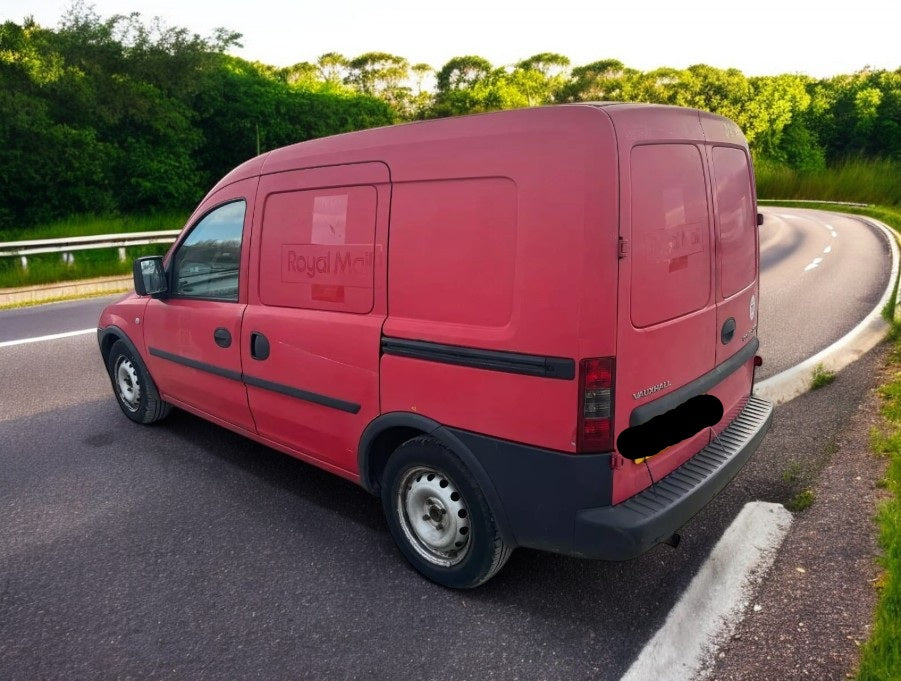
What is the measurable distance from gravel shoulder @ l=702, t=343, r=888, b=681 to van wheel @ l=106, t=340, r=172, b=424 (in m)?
4.22

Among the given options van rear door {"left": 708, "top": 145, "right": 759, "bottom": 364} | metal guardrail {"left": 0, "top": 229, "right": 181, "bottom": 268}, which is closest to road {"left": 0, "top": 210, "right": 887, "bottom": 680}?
van rear door {"left": 708, "top": 145, "right": 759, "bottom": 364}

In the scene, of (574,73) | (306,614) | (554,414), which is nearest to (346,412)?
(306,614)

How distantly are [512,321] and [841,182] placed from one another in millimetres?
38987

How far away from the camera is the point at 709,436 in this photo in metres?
3.47

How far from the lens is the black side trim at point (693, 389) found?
2.84 metres

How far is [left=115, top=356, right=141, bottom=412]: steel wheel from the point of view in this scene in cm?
540

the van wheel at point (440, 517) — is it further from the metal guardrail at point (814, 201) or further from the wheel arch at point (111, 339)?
the metal guardrail at point (814, 201)

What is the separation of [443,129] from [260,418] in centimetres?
208

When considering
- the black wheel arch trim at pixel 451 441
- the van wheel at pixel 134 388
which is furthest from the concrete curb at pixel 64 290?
the black wheel arch trim at pixel 451 441

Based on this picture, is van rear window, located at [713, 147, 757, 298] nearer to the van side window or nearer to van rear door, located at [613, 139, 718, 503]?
van rear door, located at [613, 139, 718, 503]

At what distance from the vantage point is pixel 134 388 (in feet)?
17.8

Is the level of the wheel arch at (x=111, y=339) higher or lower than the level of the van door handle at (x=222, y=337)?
lower

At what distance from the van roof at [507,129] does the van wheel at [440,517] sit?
132cm

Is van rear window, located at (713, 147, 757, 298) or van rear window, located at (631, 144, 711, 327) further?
van rear window, located at (713, 147, 757, 298)
